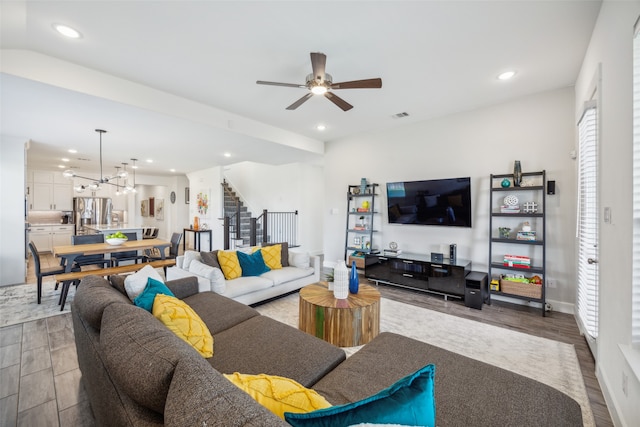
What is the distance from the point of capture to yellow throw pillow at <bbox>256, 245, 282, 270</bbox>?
423 centimetres

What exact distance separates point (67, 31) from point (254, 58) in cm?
162

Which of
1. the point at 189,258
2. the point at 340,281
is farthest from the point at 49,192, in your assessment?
the point at 340,281

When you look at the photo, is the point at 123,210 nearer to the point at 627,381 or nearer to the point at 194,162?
the point at 194,162

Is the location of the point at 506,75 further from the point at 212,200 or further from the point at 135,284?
the point at 212,200

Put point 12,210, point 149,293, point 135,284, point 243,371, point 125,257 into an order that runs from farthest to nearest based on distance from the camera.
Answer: point 125,257
point 12,210
point 135,284
point 149,293
point 243,371

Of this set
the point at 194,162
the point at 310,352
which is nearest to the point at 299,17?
the point at 310,352

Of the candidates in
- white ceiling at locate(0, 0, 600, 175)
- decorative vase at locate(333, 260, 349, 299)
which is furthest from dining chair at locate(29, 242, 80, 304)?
decorative vase at locate(333, 260, 349, 299)

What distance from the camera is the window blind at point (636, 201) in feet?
5.18

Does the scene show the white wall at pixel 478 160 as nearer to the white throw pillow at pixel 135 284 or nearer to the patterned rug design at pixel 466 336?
the patterned rug design at pixel 466 336

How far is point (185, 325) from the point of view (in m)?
1.73

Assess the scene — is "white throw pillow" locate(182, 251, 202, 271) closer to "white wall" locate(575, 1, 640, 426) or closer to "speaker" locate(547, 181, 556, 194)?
"white wall" locate(575, 1, 640, 426)

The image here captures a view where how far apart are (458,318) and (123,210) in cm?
1282

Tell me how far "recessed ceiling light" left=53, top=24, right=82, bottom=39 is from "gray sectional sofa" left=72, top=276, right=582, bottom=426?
2191 millimetres

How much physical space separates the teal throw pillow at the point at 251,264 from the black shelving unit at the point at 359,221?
2.00 meters
